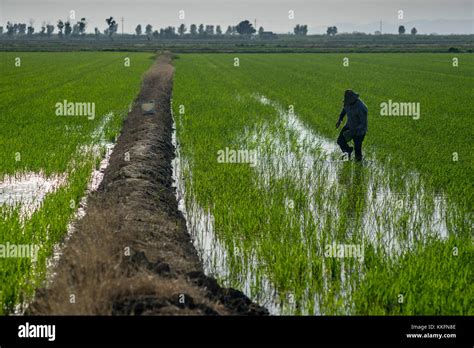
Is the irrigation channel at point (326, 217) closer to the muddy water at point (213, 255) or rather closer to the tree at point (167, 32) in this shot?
the muddy water at point (213, 255)

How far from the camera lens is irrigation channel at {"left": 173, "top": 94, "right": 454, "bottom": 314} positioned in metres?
5.58

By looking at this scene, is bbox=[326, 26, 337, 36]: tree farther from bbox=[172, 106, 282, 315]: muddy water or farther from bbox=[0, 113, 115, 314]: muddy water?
bbox=[172, 106, 282, 315]: muddy water

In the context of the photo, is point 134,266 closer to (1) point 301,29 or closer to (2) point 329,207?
(2) point 329,207

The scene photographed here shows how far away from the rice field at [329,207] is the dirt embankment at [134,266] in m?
0.35

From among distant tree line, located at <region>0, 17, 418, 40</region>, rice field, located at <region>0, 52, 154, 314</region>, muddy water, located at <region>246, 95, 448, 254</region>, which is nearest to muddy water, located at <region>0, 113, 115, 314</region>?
rice field, located at <region>0, 52, 154, 314</region>

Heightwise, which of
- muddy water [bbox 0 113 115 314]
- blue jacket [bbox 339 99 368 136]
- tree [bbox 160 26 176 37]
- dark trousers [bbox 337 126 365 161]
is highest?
tree [bbox 160 26 176 37]

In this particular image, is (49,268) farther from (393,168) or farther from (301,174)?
(393,168)

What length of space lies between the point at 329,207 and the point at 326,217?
0.54 meters

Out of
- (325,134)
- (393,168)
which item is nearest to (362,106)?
(393,168)

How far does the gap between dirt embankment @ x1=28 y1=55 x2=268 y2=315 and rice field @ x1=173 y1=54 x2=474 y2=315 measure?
35 centimetres

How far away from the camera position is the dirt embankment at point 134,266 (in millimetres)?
4395

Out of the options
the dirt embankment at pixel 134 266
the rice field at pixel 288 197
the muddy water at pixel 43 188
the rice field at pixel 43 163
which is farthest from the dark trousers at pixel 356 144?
the rice field at pixel 43 163

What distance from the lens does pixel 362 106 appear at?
10.7 m
